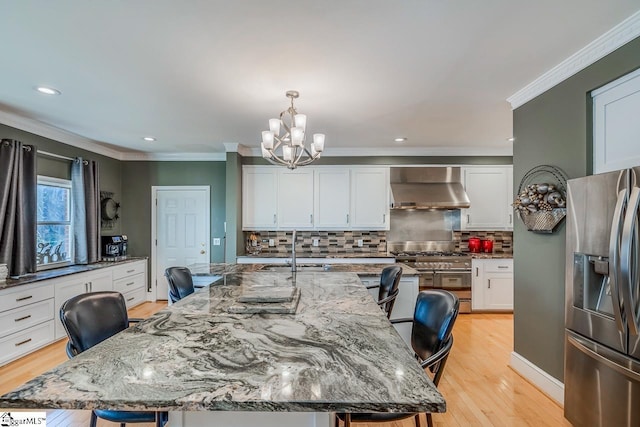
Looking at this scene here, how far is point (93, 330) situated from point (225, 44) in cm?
193

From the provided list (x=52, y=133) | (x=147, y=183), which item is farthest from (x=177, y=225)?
(x=52, y=133)

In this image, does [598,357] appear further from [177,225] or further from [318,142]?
[177,225]

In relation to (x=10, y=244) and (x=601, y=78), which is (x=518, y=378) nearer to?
(x=601, y=78)

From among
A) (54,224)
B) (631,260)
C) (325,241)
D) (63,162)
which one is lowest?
(325,241)

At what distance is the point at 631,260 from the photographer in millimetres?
1642

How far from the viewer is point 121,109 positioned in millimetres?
3406

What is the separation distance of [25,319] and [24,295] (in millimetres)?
261

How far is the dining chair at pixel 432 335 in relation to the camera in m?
1.50

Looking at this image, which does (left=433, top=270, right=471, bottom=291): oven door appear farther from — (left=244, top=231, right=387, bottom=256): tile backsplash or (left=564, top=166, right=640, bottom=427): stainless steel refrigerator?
(left=564, top=166, right=640, bottom=427): stainless steel refrigerator

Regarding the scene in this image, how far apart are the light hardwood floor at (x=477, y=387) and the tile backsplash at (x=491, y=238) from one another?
170 centimetres

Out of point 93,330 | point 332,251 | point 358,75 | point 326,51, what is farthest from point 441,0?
point 332,251

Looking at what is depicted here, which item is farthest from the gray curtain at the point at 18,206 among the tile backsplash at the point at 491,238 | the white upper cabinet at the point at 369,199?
the tile backsplash at the point at 491,238

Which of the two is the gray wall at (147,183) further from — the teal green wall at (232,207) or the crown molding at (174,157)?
the teal green wall at (232,207)

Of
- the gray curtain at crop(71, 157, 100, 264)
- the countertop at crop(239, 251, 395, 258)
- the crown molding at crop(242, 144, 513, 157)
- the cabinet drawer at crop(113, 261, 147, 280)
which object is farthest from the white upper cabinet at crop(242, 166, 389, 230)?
the gray curtain at crop(71, 157, 100, 264)
